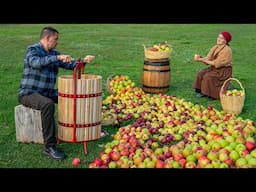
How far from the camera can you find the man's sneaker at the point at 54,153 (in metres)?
6.67

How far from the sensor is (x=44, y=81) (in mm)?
7004

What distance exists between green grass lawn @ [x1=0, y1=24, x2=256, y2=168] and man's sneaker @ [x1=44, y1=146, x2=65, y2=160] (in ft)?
0.25

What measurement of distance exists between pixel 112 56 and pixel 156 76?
576cm

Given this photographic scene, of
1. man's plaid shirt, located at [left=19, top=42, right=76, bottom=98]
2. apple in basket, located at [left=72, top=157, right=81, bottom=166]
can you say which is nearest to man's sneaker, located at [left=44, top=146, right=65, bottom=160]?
apple in basket, located at [left=72, top=157, right=81, bottom=166]

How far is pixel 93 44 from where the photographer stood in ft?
64.1

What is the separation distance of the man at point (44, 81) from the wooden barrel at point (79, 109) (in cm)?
17

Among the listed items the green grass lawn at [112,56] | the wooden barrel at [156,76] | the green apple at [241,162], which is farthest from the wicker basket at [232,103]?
the green apple at [241,162]

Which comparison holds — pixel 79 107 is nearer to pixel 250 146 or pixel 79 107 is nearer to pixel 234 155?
pixel 234 155

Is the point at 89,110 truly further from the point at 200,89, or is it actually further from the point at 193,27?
the point at 193,27

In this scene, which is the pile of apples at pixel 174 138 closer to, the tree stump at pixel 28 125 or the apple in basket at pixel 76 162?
the apple in basket at pixel 76 162

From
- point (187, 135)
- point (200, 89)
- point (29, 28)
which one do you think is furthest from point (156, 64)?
point (29, 28)

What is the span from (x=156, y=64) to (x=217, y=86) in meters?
1.56

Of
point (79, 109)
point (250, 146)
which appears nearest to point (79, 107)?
point (79, 109)

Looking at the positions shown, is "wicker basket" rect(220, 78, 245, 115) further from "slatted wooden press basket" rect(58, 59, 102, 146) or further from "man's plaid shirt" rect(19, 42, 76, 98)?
"man's plaid shirt" rect(19, 42, 76, 98)
